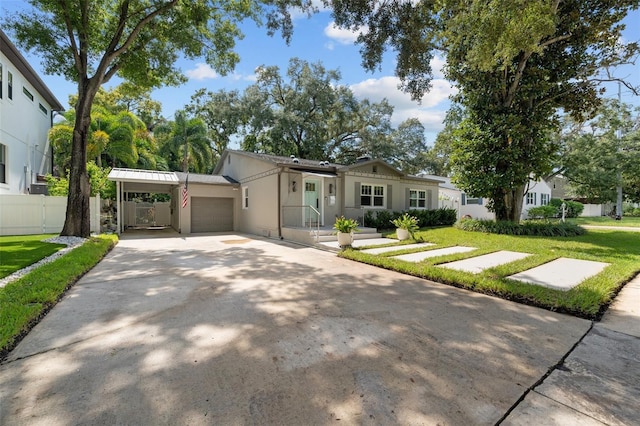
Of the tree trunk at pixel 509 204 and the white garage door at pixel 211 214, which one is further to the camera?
the white garage door at pixel 211 214

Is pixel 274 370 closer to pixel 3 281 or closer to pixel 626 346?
pixel 626 346

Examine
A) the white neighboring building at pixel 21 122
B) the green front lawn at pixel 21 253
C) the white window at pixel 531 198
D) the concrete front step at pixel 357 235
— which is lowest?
the green front lawn at pixel 21 253

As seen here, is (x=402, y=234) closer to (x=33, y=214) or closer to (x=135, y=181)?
(x=135, y=181)

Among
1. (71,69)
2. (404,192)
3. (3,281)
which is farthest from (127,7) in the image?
(404,192)

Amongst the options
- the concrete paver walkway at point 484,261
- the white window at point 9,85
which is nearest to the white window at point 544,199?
the concrete paver walkway at point 484,261

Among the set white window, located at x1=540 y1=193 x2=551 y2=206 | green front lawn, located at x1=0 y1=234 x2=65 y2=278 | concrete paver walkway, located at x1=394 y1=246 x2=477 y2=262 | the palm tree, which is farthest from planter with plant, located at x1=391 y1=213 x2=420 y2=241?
white window, located at x1=540 y1=193 x2=551 y2=206

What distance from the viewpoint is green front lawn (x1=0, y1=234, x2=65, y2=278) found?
20.2 ft

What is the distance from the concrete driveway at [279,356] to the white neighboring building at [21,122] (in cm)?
1243

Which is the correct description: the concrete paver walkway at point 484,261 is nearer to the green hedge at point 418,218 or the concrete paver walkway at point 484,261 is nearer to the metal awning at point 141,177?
the green hedge at point 418,218

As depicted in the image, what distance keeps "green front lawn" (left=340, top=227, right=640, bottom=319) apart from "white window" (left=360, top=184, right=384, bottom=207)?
12.7ft

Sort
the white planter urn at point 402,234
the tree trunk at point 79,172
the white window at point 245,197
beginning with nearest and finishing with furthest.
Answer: the tree trunk at point 79,172, the white planter urn at point 402,234, the white window at point 245,197

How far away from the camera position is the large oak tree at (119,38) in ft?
34.1

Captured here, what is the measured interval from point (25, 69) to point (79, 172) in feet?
25.9

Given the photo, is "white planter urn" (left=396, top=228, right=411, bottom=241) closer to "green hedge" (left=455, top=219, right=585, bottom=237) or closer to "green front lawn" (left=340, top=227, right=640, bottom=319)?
"green front lawn" (left=340, top=227, right=640, bottom=319)
